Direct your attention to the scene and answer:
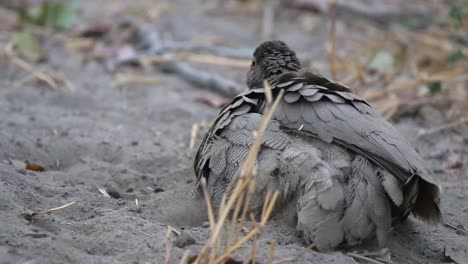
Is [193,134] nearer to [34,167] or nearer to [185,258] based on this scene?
[34,167]

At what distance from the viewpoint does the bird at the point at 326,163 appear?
2.62 metres

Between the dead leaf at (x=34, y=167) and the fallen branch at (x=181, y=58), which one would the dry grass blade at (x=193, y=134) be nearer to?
the dead leaf at (x=34, y=167)

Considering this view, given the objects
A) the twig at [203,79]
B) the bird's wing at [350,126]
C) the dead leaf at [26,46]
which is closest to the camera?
the bird's wing at [350,126]

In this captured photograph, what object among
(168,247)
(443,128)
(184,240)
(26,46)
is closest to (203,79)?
(26,46)

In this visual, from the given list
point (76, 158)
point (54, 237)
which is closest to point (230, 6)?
point (76, 158)

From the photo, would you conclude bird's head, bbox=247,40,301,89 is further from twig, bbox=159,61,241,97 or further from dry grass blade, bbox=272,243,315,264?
twig, bbox=159,61,241,97

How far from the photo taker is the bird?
2.62 meters

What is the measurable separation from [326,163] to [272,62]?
102cm

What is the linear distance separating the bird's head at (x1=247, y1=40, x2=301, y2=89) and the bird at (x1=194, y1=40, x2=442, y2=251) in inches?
15.7

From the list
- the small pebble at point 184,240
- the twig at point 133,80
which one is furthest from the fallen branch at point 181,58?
the small pebble at point 184,240

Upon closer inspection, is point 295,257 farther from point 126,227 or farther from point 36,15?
point 36,15

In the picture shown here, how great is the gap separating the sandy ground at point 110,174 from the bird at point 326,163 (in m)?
0.14

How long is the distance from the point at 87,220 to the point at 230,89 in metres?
2.59

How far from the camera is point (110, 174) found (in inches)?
144
